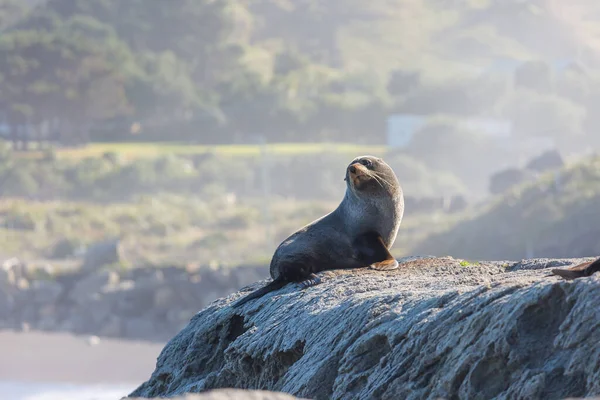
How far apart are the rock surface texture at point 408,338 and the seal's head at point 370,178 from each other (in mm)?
687

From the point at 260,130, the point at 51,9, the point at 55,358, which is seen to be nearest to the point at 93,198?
the point at 260,130

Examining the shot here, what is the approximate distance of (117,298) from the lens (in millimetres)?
53406

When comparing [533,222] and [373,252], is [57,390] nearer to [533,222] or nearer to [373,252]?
[373,252]

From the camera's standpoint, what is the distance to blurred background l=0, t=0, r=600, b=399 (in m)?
53.4

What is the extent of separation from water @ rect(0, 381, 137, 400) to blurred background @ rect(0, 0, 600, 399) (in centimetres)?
21

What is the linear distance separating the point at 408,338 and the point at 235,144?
92.3 meters

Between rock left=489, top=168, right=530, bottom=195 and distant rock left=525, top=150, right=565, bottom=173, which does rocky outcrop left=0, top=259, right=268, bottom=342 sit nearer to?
rock left=489, top=168, right=530, bottom=195

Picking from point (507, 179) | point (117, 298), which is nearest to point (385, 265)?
point (117, 298)

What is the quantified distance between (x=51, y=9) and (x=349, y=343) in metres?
126

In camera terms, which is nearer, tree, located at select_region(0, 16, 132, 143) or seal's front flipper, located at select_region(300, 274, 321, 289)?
seal's front flipper, located at select_region(300, 274, 321, 289)

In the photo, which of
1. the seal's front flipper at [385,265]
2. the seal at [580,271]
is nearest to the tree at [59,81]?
the seal's front flipper at [385,265]

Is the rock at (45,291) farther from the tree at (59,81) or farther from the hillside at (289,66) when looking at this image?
the hillside at (289,66)

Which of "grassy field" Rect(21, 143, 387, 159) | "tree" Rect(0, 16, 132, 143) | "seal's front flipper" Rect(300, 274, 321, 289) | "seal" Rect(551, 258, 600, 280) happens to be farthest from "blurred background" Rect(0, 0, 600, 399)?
"seal" Rect(551, 258, 600, 280)

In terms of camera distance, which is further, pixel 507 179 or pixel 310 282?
pixel 507 179
